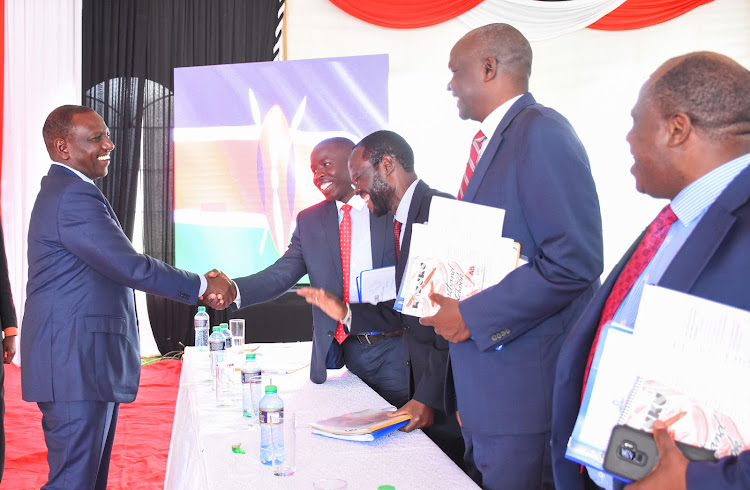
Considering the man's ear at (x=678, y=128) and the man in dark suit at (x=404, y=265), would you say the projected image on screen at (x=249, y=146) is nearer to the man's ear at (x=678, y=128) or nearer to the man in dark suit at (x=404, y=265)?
the man in dark suit at (x=404, y=265)

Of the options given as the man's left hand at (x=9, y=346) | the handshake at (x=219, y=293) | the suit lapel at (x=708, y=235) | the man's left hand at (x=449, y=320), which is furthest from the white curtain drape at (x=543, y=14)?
the suit lapel at (x=708, y=235)

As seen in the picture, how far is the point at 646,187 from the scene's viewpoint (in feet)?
3.93

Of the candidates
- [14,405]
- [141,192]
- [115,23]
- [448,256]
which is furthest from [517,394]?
[115,23]

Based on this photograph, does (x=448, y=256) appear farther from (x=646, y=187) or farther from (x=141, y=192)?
(x=141, y=192)

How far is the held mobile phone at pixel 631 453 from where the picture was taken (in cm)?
94

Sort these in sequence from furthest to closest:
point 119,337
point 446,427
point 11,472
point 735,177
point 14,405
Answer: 1. point 14,405
2. point 11,472
3. point 119,337
4. point 446,427
5. point 735,177

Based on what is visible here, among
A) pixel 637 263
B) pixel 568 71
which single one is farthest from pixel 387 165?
pixel 568 71

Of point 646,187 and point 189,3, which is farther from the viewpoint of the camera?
point 189,3

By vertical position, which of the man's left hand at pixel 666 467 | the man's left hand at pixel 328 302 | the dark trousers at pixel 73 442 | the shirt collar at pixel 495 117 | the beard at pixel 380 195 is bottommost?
the dark trousers at pixel 73 442

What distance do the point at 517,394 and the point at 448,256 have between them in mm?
387

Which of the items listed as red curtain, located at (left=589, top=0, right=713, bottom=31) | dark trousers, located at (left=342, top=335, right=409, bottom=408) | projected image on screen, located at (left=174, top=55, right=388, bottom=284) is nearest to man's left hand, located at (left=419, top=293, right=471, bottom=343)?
dark trousers, located at (left=342, top=335, right=409, bottom=408)

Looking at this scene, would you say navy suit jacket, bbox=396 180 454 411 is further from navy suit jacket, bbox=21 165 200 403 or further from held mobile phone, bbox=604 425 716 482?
navy suit jacket, bbox=21 165 200 403

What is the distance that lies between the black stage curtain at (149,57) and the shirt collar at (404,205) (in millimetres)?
4439

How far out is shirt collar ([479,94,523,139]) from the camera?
1.81m
